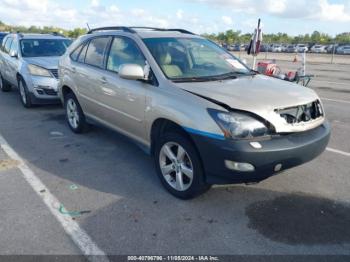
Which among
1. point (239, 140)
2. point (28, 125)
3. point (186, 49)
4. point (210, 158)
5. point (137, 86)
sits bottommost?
point (28, 125)

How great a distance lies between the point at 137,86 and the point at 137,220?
160cm

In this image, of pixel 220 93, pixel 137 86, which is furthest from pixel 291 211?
pixel 137 86

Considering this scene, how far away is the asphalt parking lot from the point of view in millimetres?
2943

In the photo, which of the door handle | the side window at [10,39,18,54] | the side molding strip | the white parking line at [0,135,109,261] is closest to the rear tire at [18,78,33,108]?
the side window at [10,39,18,54]

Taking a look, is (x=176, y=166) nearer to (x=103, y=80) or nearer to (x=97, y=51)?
(x=103, y=80)

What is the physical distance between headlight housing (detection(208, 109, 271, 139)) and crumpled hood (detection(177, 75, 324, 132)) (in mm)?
76

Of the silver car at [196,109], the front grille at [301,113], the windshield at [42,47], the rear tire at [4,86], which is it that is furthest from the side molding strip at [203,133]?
the rear tire at [4,86]

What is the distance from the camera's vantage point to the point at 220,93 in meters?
3.43

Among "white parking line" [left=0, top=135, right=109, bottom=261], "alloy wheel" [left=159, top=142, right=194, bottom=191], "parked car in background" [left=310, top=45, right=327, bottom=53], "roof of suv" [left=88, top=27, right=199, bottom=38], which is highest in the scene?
"roof of suv" [left=88, top=27, right=199, bottom=38]

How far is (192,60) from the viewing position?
4.33 meters

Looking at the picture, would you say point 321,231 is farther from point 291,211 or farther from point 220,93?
point 220,93

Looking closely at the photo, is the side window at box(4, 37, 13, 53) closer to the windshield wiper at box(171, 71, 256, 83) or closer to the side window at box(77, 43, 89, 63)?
the side window at box(77, 43, 89, 63)

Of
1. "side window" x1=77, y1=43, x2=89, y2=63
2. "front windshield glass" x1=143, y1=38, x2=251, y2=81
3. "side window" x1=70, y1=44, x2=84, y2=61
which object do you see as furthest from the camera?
"side window" x1=70, y1=44, x2=84, y2=61

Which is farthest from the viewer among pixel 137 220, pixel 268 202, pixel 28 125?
pixel 28 125
